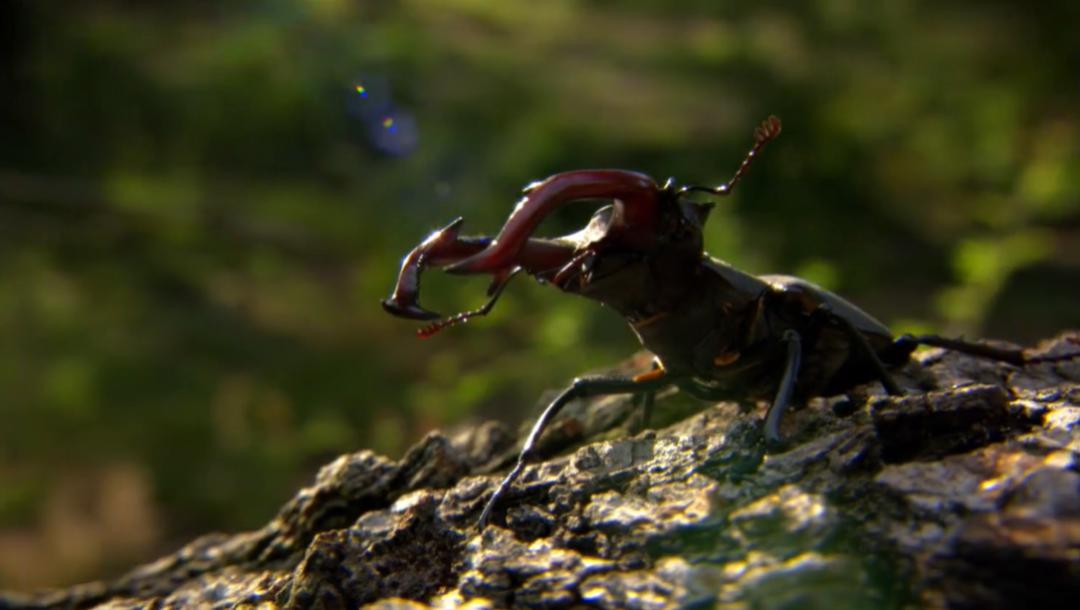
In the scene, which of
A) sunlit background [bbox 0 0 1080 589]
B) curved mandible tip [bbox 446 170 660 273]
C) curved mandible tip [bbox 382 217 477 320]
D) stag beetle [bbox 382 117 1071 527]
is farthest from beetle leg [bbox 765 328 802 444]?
sunlit background [bbox 0 0 1080 589]

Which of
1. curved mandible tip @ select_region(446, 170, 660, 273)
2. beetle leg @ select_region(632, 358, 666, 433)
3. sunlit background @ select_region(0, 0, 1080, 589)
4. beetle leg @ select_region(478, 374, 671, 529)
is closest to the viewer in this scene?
curved mandible tip @ select_region(446, 170, 660, 273)

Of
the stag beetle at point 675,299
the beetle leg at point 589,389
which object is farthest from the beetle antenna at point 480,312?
the beetle leg at point 589,389

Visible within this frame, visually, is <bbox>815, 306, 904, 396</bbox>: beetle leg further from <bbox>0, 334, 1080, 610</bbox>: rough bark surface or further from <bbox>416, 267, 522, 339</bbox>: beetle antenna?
<bbox>416, 267, 522, 339</bbox>: beetle antenna

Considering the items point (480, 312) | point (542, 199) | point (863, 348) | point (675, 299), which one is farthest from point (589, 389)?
point (542, 199)

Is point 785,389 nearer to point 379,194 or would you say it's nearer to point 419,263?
point 419,263

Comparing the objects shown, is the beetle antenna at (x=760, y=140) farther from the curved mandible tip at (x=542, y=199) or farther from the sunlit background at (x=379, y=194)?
the sunlit background at (x=379, y=194)

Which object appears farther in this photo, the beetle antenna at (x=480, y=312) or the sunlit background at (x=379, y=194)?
the sunlit background at (x=379, y=194)

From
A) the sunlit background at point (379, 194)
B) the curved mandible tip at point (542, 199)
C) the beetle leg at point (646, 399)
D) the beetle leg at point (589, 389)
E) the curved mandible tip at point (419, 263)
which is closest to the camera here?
the curved mandible tip at point (542, 199)

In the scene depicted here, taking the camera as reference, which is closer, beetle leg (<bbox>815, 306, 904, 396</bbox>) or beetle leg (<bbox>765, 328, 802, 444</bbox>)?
beetle leg (<bbox>765, 328, 802, 444</bbox>)
